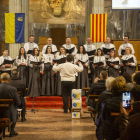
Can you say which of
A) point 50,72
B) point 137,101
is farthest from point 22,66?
point 137,101

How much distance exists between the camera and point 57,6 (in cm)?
1596

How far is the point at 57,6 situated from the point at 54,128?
11528 millimetres

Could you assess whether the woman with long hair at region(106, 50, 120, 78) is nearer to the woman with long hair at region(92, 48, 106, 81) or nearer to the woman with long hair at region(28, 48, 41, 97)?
the woman with long hair at region(92, 48, 106, 81)

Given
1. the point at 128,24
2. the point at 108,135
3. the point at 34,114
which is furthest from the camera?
the point at 128,24

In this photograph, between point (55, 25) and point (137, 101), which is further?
point (55, 25)

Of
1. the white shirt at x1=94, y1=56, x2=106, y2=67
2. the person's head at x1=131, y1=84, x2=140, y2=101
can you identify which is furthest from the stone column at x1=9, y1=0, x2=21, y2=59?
the person's head at x1=131, y1=84, x2=140, y2=101

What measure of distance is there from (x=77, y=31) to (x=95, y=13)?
3.73 metres

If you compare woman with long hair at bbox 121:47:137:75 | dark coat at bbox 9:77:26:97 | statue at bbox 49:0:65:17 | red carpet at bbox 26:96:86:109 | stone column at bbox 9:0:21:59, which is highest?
statue at bbox 49:0:65:17

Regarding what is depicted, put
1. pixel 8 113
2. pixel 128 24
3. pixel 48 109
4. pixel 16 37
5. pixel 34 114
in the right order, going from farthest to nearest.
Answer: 1. pixel 128 24
2. pixel 16 37
3. pixel 48 109
4. pixel 34 114
5. pixel 8 113

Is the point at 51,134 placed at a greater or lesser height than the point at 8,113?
lesser

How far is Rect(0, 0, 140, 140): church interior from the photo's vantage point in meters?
3.38

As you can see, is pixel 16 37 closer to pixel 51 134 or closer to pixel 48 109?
pixel 48 109

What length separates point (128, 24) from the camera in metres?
15.3

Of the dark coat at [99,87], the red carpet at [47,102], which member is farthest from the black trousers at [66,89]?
the dark coat at [99,87]
